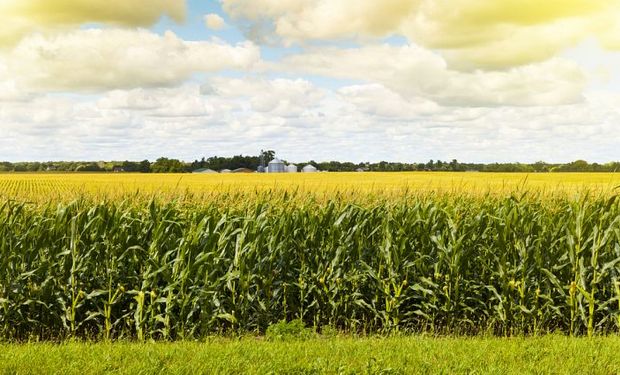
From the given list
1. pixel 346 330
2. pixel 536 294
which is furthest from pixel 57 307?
pixel 536 294

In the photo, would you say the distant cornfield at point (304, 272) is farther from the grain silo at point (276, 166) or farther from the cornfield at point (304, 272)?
the grain silo at point (276, 166)

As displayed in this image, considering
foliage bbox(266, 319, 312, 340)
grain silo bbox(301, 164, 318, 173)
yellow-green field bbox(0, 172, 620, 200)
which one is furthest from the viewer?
grain silo bbox(301, 164, 318, 173)

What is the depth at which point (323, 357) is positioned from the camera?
25.8ft

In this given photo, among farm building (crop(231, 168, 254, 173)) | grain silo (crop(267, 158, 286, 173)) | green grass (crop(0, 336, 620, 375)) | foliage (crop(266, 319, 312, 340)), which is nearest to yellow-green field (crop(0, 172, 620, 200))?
foliage (crop(266, 319, 312, 340))

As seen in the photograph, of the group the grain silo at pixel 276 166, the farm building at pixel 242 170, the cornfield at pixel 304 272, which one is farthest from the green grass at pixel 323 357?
the grain silo at pixel 276 166

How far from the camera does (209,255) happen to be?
988 cm

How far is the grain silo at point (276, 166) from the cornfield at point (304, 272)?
294 ft

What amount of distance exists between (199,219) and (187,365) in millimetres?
4034

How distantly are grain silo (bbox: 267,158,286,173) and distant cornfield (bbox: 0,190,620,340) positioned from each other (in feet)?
294

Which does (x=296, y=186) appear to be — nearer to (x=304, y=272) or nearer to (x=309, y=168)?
(x=304, y=272)

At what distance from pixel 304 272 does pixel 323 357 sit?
267 centimetres

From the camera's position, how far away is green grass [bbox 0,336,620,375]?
24.4 ft

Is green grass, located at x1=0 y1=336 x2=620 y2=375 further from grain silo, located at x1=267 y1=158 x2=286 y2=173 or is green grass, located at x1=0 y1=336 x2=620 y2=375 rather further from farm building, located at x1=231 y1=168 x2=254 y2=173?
grain silo, located at x1=267 y1=158 x2=286 y2=173

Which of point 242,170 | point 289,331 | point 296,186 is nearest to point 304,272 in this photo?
point 289,331
